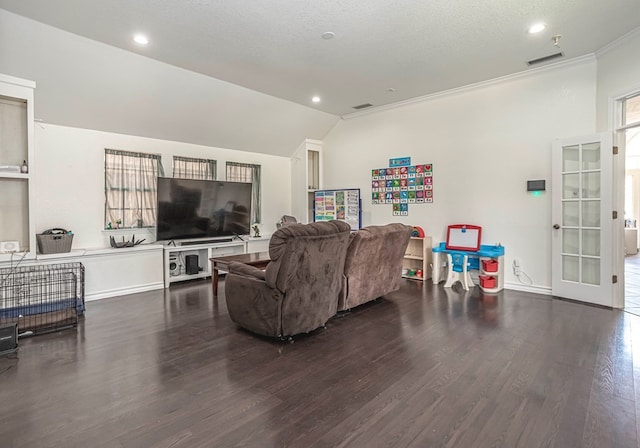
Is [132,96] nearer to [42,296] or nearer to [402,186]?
[42,296]

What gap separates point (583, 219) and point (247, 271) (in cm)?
435

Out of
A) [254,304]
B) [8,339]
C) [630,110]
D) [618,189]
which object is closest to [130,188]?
[8,339]

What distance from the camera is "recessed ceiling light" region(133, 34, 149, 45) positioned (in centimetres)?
376

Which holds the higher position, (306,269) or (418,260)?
(306,269)

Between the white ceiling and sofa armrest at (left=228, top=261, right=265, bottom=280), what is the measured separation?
2.52 m

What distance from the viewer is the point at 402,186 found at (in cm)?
637

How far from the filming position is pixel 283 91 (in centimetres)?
567

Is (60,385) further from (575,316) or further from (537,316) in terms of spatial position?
(575,316)

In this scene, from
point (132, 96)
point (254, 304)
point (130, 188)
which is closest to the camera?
point (254, 304)

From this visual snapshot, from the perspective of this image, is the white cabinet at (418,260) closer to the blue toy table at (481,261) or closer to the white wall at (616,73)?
the blue toy table at (481,261)

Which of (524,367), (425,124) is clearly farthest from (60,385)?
(425,124)

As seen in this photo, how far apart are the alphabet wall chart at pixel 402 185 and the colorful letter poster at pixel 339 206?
1.30 ft

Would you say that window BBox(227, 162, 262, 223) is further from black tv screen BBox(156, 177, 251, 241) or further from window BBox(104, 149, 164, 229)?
window BBox(104, 149, 164, 229)

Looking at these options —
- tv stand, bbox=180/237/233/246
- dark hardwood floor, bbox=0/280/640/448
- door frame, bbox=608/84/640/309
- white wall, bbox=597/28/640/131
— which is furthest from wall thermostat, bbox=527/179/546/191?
tv stand, bbox=180/237/233/246
